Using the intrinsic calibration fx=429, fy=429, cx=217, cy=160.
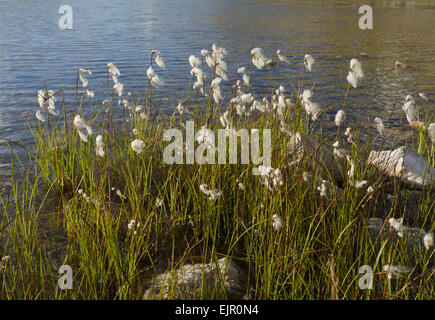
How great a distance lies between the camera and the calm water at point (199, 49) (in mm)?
9300

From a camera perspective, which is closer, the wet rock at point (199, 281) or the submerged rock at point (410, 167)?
the wet rock at point (199, 281)

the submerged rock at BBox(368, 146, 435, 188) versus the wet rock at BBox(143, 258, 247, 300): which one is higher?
the submerged rock at BBox(368, 146, 435, 188)

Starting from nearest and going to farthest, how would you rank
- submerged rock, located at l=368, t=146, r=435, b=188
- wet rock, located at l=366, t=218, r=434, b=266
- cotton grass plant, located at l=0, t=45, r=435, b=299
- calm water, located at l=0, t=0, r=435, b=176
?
cotton grass plant, located at l=0, t=45, r=435, b=299
wet rock, located at l=366, t=218, r=434, b=266
submerged rock, located at l=368, t=146, r=435, b=188
calm water, located at l=0, t=0, r=435, b=176

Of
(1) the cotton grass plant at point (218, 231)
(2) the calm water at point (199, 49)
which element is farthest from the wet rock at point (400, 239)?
(2) the calm water at point (199, 49)

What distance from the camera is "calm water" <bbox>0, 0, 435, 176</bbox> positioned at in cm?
930

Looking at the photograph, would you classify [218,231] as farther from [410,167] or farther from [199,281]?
[410,167]

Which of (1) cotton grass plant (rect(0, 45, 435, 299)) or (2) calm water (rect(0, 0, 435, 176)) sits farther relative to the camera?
(2) calm water (rect(0, 0, 435, 176))

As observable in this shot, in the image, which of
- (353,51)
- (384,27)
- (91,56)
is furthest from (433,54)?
(91,56)

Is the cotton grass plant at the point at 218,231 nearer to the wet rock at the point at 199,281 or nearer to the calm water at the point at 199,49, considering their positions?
the wet rock at the point at 199,281

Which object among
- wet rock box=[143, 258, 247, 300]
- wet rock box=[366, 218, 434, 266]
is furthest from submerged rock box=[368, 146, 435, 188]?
wet rock box=[143, 258, 247, 300]

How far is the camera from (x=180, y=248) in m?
3.63

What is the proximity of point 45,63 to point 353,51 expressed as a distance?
1022 cm

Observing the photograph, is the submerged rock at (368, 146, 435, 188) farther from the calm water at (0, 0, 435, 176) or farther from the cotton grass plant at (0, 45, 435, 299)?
the calm water at (0, 0, 435, 176)

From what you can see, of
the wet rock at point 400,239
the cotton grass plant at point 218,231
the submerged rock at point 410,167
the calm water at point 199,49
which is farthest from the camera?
the calm water at point 199,49
